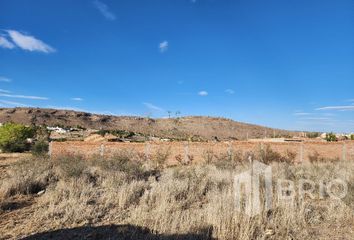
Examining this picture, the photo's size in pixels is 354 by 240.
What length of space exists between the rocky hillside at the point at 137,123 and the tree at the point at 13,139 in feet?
150

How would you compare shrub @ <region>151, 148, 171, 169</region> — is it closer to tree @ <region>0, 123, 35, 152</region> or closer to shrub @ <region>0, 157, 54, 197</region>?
shrub @ <region>0, 157, 54, 197</region>

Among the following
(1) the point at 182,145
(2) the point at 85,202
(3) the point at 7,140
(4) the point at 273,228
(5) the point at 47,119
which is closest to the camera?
(4) the point at 273,228

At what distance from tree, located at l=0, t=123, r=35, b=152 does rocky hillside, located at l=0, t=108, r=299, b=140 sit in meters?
45.7

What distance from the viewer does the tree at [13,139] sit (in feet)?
119

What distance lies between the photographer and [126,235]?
6.78 metres

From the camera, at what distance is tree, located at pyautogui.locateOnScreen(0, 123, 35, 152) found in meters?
36.3

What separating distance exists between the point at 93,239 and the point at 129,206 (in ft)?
8.27

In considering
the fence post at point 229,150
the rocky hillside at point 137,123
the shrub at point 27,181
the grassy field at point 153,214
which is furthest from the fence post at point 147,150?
the rocky hillside at point 137,123

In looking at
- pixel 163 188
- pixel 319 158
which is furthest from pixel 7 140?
pixel 163 188

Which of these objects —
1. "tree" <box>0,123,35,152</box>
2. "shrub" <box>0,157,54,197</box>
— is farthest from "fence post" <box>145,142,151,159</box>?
"tree" <box>0,123,35,152</box>

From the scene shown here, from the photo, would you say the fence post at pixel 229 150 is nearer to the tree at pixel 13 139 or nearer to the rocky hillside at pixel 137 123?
the tree at pixel 13 139

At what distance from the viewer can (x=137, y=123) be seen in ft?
314

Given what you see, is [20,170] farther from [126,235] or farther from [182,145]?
[182,145]

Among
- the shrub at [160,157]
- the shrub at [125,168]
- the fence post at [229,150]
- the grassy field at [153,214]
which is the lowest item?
the grassy field at [153,214]
